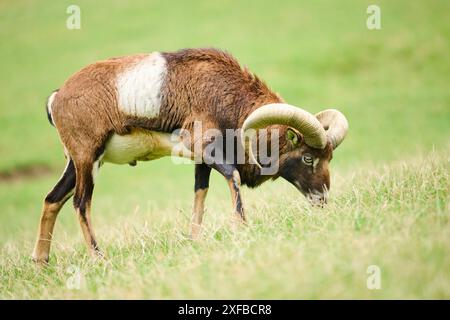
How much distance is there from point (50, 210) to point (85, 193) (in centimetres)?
76

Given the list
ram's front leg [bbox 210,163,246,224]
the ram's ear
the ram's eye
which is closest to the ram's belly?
ram's front leg [bbox 210,163,246,224]

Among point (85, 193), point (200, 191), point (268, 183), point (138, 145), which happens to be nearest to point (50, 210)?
point (85, 193)

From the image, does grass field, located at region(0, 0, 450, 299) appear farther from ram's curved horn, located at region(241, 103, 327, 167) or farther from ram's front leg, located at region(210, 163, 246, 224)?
ram's curved horn, located at region(241, 103, 327, 167)

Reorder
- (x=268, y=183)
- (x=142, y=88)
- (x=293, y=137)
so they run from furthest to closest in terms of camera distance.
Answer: (x=268, y=183)
(x=293, y=137)
(x=142, y=88)

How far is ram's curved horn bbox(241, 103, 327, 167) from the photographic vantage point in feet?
29.7

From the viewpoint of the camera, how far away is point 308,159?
9766 millimetres

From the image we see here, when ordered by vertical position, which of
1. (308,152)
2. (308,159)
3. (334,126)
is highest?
(334,126)

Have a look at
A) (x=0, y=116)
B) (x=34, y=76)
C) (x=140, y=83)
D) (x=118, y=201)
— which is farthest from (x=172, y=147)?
(x=34, y=76)

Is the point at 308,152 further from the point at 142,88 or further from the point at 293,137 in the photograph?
the point at 142,88

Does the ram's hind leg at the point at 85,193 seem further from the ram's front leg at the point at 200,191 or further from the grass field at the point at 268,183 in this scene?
the ram's front leg at the point at 200,191

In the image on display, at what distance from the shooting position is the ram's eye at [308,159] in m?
9.75

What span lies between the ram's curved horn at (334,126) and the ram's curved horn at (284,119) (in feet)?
1.98

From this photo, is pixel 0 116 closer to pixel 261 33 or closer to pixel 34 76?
pixel 34 76

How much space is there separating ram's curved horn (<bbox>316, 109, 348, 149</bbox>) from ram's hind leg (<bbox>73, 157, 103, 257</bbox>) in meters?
3.60
